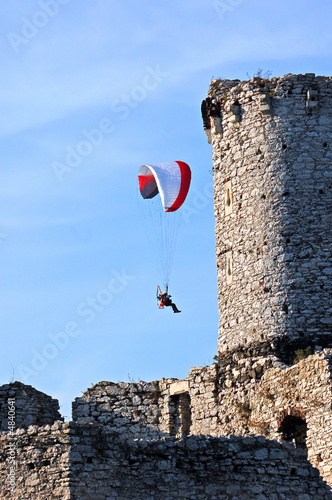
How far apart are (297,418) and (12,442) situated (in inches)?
282

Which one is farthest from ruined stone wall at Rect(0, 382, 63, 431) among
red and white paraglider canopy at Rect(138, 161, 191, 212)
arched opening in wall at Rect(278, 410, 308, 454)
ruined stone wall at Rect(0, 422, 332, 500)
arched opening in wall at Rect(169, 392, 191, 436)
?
ruined stone wall at Rect(0, 422, 332, 500)

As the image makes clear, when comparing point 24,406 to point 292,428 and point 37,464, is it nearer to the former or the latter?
point 292,428

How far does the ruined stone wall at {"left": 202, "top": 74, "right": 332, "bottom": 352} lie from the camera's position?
29.9 meters

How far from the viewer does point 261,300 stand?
1189 inches

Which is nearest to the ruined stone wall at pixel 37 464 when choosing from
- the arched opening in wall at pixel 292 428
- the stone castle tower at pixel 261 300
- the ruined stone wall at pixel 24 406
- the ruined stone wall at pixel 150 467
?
the ruined stone wall at pixel 150 467

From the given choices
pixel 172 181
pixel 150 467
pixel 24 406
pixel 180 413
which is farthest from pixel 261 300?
pixel 150 467

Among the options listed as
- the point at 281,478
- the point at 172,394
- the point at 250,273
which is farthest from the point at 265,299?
the point at 281,478

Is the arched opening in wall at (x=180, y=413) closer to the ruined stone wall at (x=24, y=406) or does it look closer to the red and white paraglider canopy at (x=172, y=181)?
the ruined stone wall at (x=24, y=406)

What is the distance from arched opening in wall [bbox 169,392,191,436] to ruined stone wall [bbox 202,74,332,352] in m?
1.69

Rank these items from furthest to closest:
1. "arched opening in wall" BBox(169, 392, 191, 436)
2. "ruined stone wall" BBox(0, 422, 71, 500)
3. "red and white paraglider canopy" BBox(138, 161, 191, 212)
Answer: "red and white paraglider canopy" BBox(138, 161, 191, 212) → "arched opening in wall" BBox(169, 392, 191, 436) → "ruined stone wall" BBox(0, 422, 71, 500)

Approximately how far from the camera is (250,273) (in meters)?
30.6

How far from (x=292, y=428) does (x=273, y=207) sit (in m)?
5.54

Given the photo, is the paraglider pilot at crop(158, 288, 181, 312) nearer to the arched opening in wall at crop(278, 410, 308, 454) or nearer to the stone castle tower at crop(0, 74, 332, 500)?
the stone castle tower at crop(0, 74, 332, 500)

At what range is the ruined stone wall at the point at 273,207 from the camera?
29.9 metres
